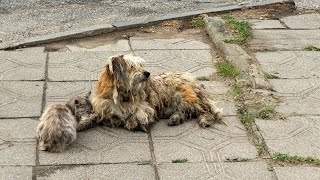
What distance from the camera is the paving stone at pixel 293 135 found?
5.96 meters

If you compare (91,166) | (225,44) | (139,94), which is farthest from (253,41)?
(91,166)

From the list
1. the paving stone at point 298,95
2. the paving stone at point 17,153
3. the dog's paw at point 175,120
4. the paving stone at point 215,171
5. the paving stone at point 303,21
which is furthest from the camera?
the paving stone at point 303,21

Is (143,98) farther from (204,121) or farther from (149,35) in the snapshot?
(149,35)

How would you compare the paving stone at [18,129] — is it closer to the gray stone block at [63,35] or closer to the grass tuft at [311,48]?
the gray stone block at [63,35]

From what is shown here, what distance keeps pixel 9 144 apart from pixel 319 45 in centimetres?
495

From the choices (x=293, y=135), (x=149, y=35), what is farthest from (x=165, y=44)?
(x=293, y=135)

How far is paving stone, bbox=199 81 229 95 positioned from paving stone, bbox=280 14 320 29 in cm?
264

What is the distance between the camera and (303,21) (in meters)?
9.85

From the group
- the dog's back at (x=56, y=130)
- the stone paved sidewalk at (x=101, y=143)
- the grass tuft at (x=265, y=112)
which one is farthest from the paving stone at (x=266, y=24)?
the dog's back at (x=56, y=130)

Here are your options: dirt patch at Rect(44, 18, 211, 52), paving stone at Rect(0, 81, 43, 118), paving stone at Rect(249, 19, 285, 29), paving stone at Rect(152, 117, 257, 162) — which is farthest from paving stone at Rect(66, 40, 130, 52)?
paving stone at Rect(152, 117, 257, 162)

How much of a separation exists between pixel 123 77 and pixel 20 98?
1584 millimetres

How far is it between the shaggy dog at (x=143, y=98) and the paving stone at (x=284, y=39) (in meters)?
2.44

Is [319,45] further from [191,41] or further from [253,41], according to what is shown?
[191,41]

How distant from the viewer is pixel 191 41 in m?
8.87
